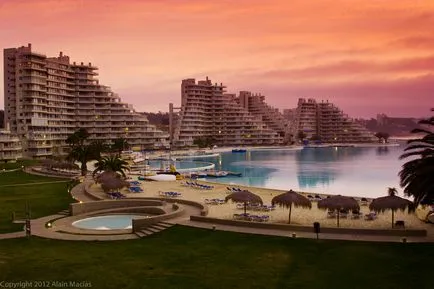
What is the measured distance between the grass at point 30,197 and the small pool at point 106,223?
3410 millimetres

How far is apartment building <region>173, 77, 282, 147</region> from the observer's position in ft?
586

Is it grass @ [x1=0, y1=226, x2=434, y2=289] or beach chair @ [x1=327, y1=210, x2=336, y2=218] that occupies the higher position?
beach chair @ [x1=327, y1=210, x2=336, y2=218]

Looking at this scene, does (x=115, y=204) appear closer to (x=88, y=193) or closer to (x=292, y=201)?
(x=88, y=193)

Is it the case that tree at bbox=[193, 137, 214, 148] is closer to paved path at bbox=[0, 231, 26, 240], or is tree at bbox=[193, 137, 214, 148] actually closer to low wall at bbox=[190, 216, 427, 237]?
low wall at bbox=[190, 216, 427, 237]

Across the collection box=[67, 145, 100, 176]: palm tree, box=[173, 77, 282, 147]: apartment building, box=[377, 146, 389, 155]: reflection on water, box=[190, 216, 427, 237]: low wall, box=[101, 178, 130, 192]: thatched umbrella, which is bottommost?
box=[377, 146, 389, 155]: reflection on water

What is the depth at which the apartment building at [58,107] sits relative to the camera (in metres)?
109

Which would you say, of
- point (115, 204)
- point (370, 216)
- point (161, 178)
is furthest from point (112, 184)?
point (370, 216)

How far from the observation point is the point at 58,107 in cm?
12106

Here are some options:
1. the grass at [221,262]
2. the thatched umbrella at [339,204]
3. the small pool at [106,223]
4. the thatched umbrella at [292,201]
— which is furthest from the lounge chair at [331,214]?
the small pool at [106,223]

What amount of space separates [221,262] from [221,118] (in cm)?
16370

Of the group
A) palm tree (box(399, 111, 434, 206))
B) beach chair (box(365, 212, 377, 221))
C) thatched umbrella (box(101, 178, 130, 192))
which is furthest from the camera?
thatched umbrella (box(101, 178, 130, 192))

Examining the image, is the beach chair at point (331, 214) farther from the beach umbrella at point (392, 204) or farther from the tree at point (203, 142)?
the tree at point (203, 142)

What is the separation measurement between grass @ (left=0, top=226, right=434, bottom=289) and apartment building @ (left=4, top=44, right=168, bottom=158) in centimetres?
8619

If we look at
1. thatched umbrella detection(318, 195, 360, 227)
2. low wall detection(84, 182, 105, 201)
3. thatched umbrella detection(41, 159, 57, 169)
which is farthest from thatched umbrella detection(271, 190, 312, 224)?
thatched umbrella detection(41, 159, 57, 169)
